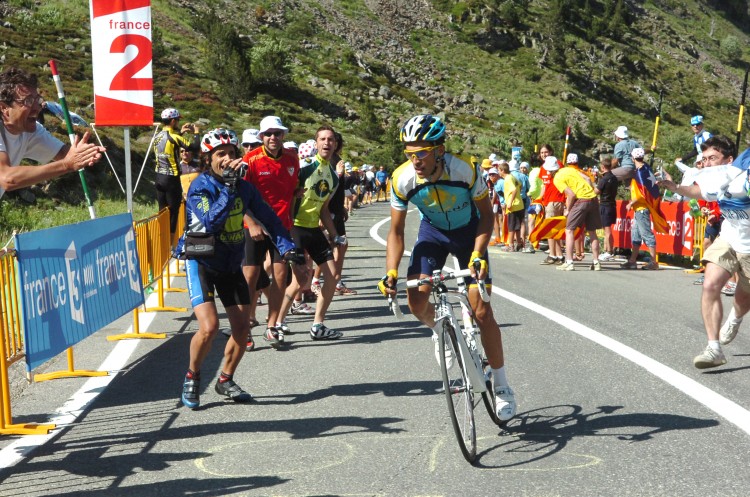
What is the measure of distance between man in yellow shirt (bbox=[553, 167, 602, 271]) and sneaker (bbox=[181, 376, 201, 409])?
9.98 metres

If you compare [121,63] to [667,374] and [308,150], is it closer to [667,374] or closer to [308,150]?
[308,150]

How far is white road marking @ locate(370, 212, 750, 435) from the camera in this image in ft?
18.4

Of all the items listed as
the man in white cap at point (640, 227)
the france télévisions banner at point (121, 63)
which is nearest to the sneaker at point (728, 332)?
the france télévisions banner at point (121, 63)

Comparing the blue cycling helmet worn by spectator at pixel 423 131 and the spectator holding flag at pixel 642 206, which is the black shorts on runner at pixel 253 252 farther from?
the spectator holding flag at pixel 642 206

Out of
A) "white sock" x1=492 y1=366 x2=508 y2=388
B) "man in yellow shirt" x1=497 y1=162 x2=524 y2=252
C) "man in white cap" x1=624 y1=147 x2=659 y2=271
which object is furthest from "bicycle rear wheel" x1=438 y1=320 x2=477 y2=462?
"man in yellow shirt" x1=497 y1=162 x2=524 y2=252

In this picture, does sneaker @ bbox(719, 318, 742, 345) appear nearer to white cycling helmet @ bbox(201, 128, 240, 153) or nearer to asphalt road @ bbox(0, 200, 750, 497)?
asphalt road @ bbox(0, 200, 750, 497)

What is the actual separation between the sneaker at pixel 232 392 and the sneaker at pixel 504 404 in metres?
1.94

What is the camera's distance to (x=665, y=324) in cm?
927

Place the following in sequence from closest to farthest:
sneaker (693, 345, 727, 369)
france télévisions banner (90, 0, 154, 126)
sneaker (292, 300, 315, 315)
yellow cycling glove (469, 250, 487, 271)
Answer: yellow cycling glove (469, 250, 487, 271) < sneaker (693, 345, 727, 369) < sneaker (292, 300, 315, 315) < france télévisions banner (90, 0, 154, 126)

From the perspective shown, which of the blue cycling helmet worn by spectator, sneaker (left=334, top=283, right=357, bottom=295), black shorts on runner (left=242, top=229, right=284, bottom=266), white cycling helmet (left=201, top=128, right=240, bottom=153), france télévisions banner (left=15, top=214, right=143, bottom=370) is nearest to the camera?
the blue cycling helmet worn by spectator

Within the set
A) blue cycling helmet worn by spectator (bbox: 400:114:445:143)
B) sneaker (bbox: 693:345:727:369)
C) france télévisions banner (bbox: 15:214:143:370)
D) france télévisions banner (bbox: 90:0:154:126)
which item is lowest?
sneaker (bbox: 693:345:727:369)

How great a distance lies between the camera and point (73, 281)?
22.7ft

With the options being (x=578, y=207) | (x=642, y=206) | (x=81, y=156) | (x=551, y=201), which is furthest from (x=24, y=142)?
(x=551, y=201)

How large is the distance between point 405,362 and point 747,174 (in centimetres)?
324
